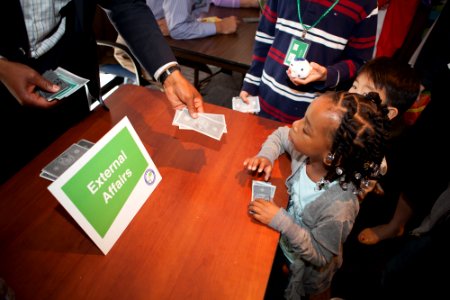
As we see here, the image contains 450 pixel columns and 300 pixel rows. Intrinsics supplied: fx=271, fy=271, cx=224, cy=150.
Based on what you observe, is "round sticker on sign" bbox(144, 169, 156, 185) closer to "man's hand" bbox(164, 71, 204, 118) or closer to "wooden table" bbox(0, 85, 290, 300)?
"wooden table" bbox(0, 85, 290, 300)

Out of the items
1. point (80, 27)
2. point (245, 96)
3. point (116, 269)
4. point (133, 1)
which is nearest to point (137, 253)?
point (116, 269)

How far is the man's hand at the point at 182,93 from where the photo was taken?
115 centimetres

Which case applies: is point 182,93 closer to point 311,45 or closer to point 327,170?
point 327,170

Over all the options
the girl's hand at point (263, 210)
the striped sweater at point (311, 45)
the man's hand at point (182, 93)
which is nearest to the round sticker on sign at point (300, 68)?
the striped sweater at point (311, 45)

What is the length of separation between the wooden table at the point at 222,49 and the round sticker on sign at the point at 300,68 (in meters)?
0.81

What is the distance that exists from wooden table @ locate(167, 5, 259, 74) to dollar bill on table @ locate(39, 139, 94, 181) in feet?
4.55

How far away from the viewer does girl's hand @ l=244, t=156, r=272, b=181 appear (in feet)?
3.40

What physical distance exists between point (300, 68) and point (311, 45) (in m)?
0.23

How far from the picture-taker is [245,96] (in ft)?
5.60

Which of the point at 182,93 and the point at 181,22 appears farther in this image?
the point at 181,22

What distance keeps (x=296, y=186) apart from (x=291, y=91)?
0.68m

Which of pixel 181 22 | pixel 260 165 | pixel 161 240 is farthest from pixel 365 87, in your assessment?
pixel 181 22

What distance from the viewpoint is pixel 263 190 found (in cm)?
101

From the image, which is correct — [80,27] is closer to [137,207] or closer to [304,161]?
[137,207]
